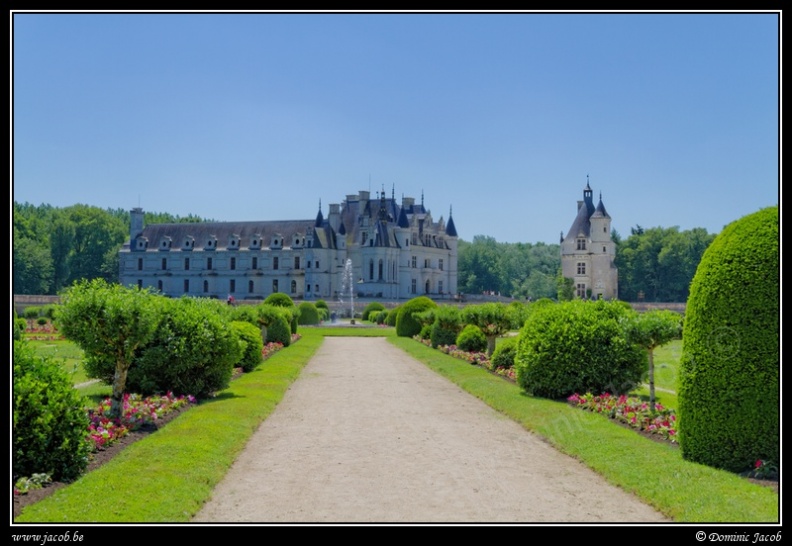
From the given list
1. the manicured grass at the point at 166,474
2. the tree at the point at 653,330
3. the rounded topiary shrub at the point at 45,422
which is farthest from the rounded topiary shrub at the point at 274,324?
the rounded topiary shrub at the point at 45,422

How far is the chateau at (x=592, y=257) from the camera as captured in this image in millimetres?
73250

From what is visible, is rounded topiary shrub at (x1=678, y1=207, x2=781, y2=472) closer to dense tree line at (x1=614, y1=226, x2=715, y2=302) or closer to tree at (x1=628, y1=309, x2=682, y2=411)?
tree at (x1=628, y1=309, x2=682, y2=411)

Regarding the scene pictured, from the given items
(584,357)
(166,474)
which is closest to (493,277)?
Answer: (584,357)

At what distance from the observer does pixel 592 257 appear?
7356 cm

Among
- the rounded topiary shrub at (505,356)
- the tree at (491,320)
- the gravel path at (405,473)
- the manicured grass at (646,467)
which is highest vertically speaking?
the tree at (491,320)

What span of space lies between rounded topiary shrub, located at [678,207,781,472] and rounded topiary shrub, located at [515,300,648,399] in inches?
208

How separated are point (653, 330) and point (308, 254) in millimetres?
65247

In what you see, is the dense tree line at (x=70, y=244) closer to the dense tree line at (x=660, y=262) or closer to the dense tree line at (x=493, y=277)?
the dense tree line at (x=493, y=277)

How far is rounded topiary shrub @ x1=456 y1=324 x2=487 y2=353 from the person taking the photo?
23.8m

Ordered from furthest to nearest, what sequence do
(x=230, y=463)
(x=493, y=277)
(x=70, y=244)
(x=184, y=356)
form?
(x=493, y=277)
(x=70, y=244)
(x=184, y=356)
(x=230, y=463)

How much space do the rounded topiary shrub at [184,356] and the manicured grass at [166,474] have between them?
86 centimetres

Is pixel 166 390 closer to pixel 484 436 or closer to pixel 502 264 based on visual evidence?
pixel 484 436

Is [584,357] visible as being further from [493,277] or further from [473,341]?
[493,277]

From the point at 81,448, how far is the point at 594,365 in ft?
28.9
